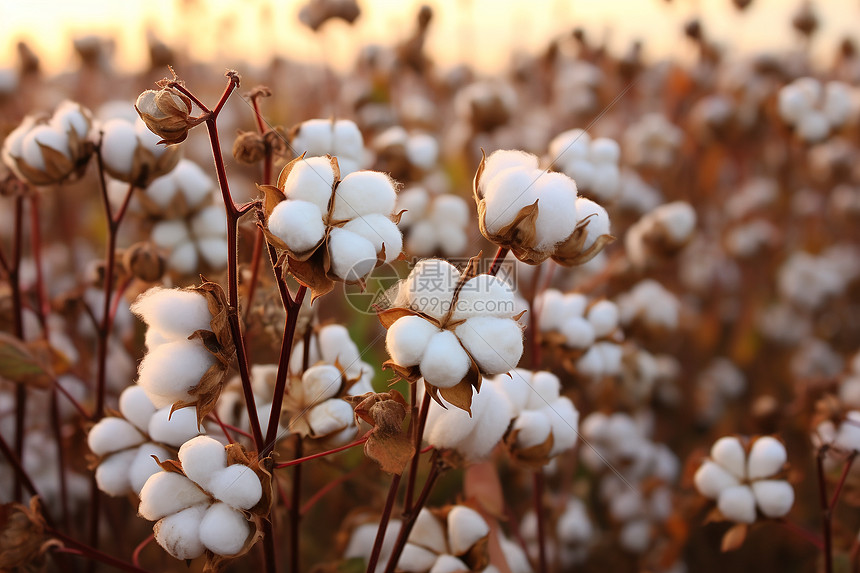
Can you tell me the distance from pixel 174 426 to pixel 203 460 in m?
0.15

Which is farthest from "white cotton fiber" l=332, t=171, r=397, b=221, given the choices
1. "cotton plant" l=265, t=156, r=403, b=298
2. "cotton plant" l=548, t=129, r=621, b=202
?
"cotton plant" l=548, t=129, r=621, b=202

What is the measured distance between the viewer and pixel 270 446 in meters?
0.49

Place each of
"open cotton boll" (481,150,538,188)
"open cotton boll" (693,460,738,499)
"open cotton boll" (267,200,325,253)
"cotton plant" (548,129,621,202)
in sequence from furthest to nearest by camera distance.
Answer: "cotton plant" (548,129,621,202)
"open cotton boll" (693,460,738,499)
"open cotton boll" (481,150,538,188)
"open cotton boll" (267,200,325,253)

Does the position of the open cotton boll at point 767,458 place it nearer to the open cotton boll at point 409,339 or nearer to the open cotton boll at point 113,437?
the open cotton boll at point 409,339

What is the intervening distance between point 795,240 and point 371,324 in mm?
1552

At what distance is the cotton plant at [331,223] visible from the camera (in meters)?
0.44

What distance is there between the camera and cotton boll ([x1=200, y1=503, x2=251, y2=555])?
458 mm

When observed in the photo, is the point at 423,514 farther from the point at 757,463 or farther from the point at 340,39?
the point at 340,39

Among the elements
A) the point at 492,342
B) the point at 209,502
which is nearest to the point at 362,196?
the point at 492,342

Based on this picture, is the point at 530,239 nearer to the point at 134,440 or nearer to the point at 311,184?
the point at 311,184

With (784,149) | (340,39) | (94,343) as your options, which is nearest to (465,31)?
(340,39)

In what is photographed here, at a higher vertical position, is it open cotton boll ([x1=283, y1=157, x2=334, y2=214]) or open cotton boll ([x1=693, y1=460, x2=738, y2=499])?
open cotton boll ([x1=283, y1=157, x2=334, y2=214])

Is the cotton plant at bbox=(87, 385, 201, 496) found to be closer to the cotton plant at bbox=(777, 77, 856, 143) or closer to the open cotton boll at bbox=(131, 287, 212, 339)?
the open cotton boll at bbox=(131, 287, 212, 339)

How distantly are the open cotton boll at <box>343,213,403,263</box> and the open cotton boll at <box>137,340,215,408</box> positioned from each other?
131mm
